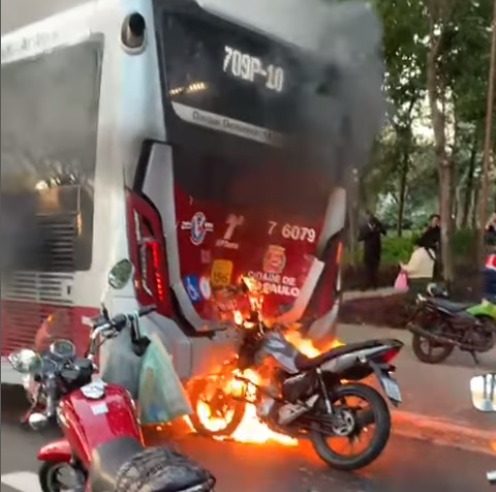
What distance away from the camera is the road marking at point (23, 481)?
7.32 feet

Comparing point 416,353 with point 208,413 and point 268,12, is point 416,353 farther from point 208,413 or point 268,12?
point 268,12

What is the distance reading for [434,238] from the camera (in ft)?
5.89

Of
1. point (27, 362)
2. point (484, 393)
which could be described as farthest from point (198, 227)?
point (484, 393)

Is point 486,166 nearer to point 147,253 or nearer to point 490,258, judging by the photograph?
point 490,258

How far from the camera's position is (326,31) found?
75.9 inches

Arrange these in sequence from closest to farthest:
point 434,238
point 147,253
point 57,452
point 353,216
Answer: point 434,238 < point 353,216 < point 147,253 < point 57,452

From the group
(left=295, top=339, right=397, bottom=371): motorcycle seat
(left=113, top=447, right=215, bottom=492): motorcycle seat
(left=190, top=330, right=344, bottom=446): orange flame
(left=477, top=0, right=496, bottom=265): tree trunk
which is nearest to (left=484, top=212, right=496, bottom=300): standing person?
(left=477, top=0, right=496, bottom=265): tree trunk

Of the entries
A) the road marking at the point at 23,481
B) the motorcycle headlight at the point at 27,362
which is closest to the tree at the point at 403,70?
the motorcycle headlight at the point at 27,362

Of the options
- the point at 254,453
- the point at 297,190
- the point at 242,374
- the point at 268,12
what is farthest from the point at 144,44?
the point at 254,453

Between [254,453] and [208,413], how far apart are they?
14 cm

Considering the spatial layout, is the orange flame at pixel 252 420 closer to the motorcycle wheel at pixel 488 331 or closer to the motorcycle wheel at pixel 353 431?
the motorcycle wheel at pixel 353 431

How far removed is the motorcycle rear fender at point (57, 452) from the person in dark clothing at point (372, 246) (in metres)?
0.82

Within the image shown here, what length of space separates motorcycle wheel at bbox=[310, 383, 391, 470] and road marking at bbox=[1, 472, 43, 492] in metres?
0.72

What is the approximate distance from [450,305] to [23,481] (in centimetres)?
117
